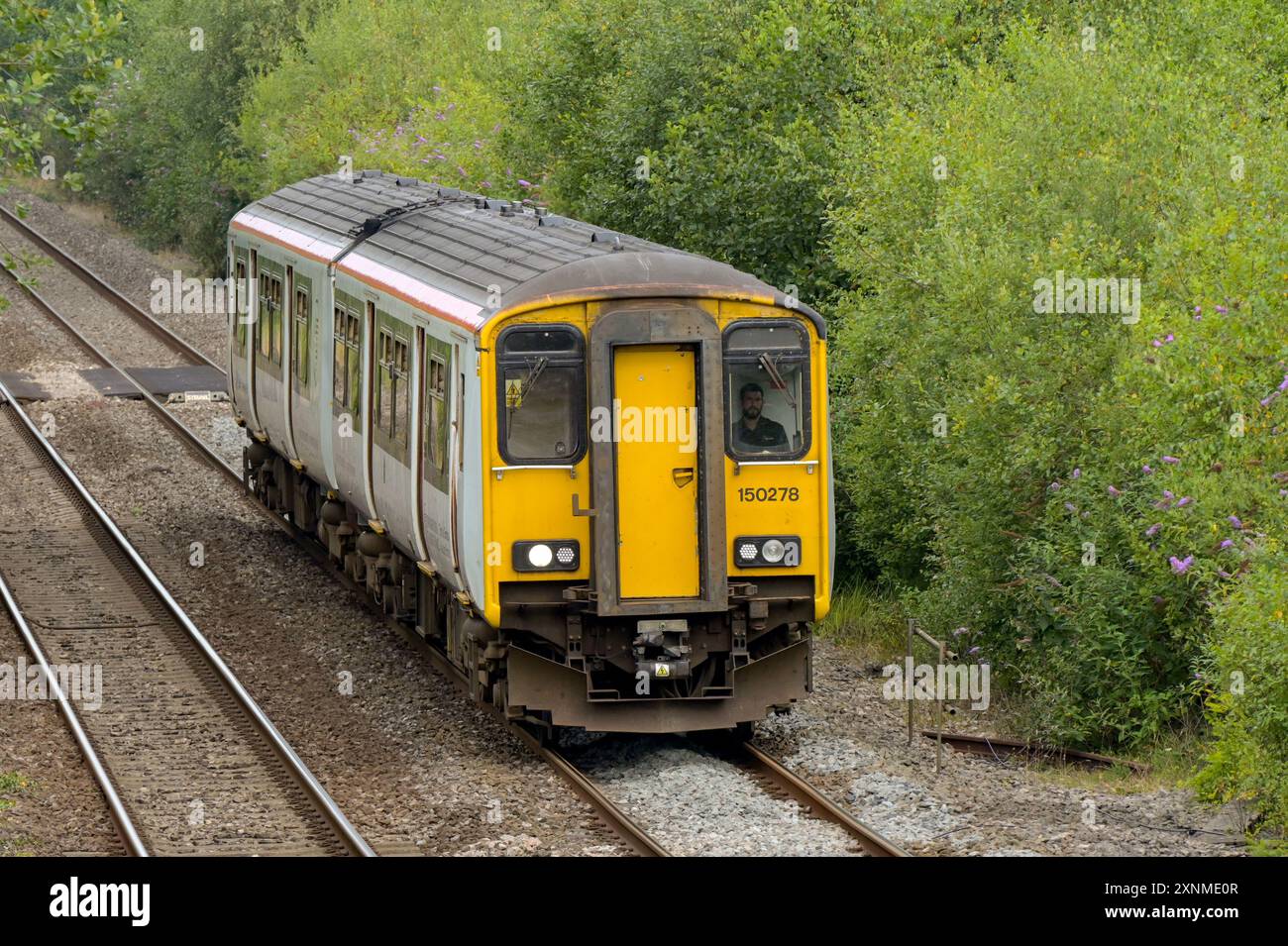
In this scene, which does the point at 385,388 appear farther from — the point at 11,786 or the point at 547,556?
the point at 11,786

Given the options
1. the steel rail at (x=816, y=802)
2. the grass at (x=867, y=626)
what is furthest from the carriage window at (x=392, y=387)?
the grass at (x=867, y=626)

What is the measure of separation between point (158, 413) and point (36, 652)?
427 inches

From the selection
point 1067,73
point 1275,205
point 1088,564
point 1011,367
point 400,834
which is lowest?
point 400,834

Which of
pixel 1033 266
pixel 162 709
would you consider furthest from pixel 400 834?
pixel 1033 266

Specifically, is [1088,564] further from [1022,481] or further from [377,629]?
[377,629]

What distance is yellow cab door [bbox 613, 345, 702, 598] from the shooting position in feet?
41.5

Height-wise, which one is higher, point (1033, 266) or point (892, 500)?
point (1033, 266)

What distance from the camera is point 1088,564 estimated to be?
45.2 feet

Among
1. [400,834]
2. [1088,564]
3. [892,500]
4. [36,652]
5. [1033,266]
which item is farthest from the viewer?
[892,500]

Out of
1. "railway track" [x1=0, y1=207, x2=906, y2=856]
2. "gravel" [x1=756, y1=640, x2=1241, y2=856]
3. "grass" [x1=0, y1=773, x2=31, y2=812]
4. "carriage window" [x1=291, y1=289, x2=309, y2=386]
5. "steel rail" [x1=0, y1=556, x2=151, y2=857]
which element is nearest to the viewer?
"gravel" [x1=756, y1=640, x2=1241, y2=856]

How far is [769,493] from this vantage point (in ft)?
42.4

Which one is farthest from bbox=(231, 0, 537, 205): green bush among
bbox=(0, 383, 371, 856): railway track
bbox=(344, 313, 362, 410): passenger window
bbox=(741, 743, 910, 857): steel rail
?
bbox=(741, 743, 910, 857): steel rail

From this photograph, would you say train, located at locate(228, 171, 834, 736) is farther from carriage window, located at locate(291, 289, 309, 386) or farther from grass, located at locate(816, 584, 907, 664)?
carriage window, located at locate(291, 289, 309, 386)

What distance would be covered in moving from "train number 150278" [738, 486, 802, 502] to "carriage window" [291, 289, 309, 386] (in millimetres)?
6025
